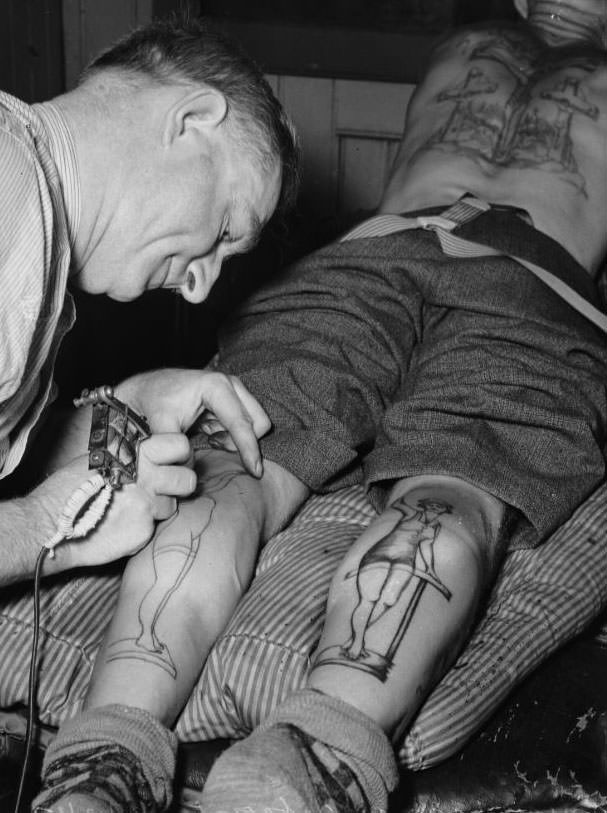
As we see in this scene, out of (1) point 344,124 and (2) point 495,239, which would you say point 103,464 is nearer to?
(2) point 495,239

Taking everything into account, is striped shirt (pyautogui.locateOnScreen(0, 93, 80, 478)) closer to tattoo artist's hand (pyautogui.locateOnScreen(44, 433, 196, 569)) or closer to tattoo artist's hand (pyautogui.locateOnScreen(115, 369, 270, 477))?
tattoo artist's hand (pyautogui.locateOnScreen(44, 433, 196, 569))

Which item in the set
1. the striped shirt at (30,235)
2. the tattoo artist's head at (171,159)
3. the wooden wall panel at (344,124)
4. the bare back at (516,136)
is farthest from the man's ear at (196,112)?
the wooden wall panel at (344,124)

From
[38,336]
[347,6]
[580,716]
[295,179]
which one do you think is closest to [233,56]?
[295,179]

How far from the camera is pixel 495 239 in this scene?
1521 millimetres

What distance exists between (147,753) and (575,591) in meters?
0.53

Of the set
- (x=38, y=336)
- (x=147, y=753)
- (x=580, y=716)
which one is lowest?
(x=580, y=716)

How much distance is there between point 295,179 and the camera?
3.96 feet

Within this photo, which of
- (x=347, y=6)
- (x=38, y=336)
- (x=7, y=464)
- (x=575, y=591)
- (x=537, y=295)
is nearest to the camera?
(x=38, y=336)

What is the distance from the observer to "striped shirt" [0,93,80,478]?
0.89 meters

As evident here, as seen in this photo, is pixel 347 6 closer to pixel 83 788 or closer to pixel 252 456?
pixel 252 456

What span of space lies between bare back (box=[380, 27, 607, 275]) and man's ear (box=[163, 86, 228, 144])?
2.42ft

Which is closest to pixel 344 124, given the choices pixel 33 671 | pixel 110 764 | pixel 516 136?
pixel 516 136

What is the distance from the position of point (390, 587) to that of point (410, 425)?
0.29 metres

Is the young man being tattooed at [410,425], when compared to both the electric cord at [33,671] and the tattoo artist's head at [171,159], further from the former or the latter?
the tattoo artist's head at [171,159]
